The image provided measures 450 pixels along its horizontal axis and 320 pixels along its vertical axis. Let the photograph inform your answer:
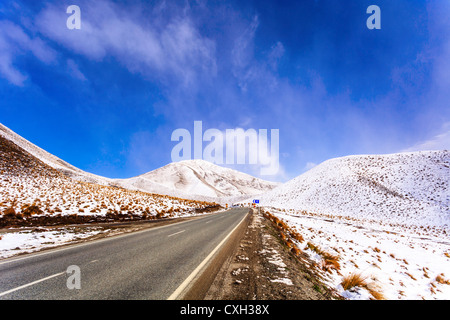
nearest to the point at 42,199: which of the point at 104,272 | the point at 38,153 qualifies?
the point at 104,272

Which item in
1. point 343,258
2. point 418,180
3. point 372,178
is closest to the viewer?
point 343,258

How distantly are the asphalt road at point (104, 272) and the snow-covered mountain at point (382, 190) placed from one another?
4673cm

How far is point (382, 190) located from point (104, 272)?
64.6 meters

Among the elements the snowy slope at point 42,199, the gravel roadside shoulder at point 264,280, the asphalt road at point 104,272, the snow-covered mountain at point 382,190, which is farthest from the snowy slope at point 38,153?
the snow-covered mountain at point 382,190

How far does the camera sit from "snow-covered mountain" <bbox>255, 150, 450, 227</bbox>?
3841cm

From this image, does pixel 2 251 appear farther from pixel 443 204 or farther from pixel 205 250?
pixel 443 204

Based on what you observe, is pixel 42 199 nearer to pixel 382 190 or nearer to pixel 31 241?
pixel 31 241

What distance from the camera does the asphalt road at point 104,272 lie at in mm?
3758

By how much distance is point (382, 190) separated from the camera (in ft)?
162

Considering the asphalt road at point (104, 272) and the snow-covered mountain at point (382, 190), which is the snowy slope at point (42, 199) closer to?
the asphalt road at point (104, 272)
